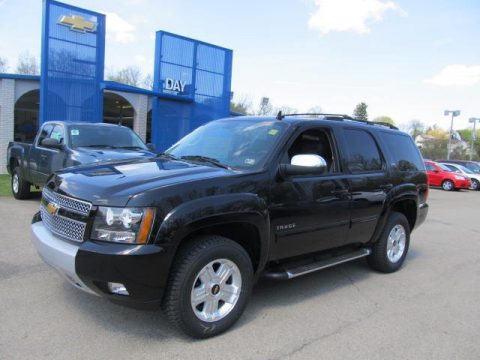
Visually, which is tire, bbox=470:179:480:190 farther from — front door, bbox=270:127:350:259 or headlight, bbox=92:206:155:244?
headlight, bbox=92:206:155:244

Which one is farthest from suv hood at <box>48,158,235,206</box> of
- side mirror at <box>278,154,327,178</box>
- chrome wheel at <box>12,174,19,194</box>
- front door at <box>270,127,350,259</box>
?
chrome wheel at <box>12,174,19,194</box>

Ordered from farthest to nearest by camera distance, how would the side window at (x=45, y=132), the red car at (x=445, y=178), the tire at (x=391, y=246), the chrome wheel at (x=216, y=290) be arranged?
the red car at (x=445, y=178) < the side window at (x=45, y=132) < the tire at (x=391, y=246) < the chrome wheel at (x=216, y=290)

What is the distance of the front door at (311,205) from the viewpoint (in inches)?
163

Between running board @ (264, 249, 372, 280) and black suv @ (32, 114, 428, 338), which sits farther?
running board @ (264, 249, 372, 280)

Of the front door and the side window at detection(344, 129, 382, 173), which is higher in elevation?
the side window at detection(344, 129, 382, 173)

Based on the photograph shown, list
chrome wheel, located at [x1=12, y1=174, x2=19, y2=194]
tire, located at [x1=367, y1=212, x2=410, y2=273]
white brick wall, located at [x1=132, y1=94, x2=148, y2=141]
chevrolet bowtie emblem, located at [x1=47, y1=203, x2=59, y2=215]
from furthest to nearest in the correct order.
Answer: white brick wall, located at [x1=132, y1=94, x2=148, y2=141], chrome wheel, located at [x1=12, y1=174, x2=19, y2=194], tire, located at [x1=367, y1=212, x2=410, y2=273], chevrolet bowtie emblem, located at [x1=47, y1=203, x2=59, y2=215]

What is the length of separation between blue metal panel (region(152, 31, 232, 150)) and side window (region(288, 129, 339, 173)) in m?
15.6

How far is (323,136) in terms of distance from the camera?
489 cm

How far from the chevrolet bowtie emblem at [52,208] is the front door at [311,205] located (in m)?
Result: 1.84

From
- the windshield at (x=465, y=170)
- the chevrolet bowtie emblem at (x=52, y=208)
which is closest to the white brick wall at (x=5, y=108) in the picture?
the chevrolet bowtie emblem at (x=52, y=208)

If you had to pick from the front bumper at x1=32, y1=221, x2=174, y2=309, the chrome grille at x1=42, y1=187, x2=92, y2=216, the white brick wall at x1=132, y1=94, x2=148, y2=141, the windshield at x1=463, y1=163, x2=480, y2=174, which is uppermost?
the white brick wall at x1=132, y1=94, x2=148, y2=141

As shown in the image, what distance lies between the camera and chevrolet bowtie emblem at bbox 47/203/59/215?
369 centimetres

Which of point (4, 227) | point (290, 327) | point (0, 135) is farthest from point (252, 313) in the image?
point (0, 135)

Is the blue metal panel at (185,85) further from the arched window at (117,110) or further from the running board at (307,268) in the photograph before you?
the running board at (307,268)
